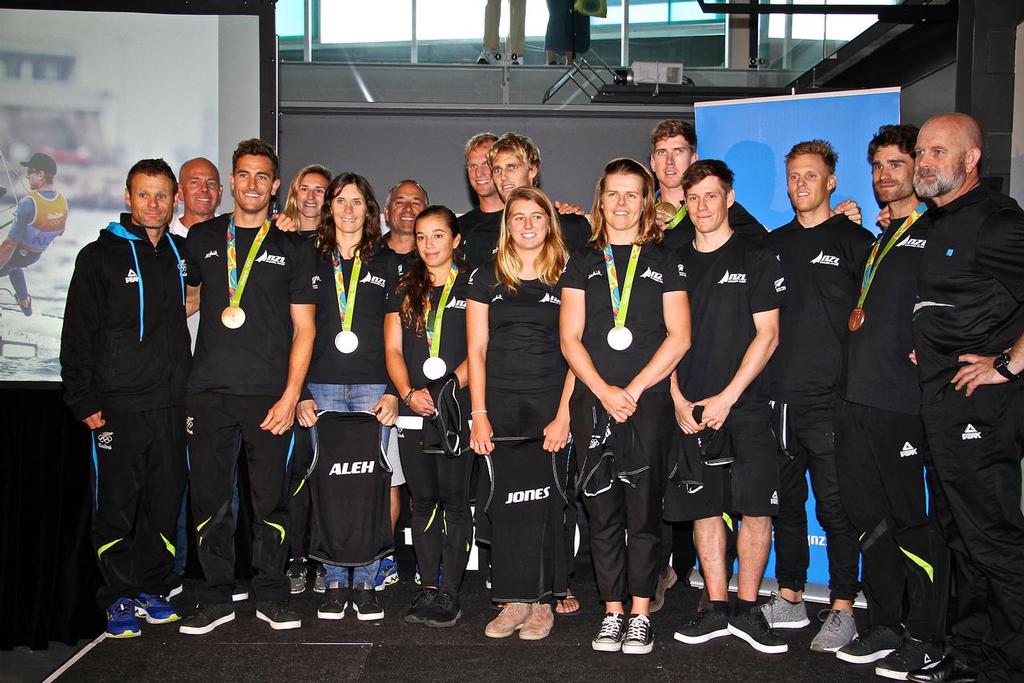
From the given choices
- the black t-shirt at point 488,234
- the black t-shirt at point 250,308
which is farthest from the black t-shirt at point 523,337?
the black t-shirt at point 250,308

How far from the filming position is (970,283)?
2990 millimetres

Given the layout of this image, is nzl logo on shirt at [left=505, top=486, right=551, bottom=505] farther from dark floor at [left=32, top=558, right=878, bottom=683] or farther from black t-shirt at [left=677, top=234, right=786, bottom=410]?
black t-shirt at [left=677, top=234, right=786, bottom=410]

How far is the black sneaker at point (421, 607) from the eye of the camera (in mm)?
3660

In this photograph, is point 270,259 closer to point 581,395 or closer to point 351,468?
point 351,468

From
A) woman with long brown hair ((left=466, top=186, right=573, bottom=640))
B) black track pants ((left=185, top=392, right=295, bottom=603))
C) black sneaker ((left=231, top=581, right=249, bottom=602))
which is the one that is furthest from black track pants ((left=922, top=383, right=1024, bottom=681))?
black sneaker ((left=231, top=581, right=249, bottom=602))

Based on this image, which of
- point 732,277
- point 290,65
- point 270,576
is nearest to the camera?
point 732,277

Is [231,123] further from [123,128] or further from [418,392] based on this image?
[418,392]

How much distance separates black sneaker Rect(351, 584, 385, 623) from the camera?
12.1ft

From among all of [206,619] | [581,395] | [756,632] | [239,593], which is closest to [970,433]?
[756,632]

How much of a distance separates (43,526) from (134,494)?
44cm

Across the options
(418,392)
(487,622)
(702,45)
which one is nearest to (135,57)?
(418,392)

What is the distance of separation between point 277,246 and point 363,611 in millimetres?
1591

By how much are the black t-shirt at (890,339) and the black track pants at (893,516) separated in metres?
0.06

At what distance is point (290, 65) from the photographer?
26.3 ft
